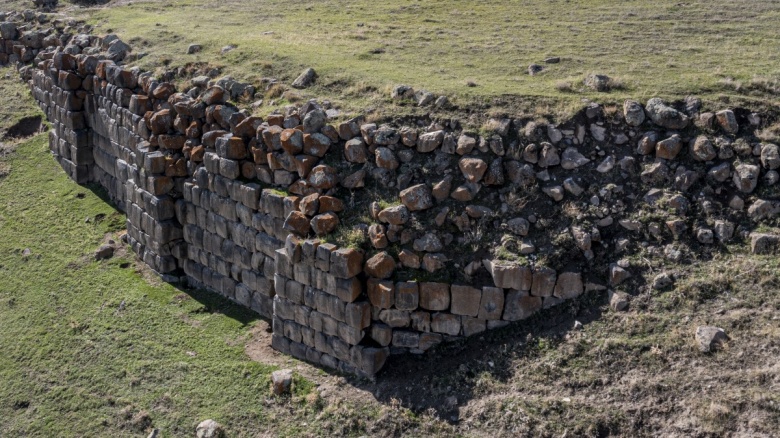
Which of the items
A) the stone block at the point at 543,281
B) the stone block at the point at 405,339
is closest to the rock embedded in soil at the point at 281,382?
the stone block at the point at 405,339

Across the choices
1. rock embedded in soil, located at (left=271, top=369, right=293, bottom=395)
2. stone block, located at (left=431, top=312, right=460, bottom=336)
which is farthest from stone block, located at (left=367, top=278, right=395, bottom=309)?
rock embedded in soil, located at (left=271, top=369, right=293, bottom=395)

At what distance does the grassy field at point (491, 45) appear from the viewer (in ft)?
51.0

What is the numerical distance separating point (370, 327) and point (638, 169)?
5.16 metres

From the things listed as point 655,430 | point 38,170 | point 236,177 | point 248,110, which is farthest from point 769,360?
point 38,170

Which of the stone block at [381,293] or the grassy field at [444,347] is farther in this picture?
the stone block at [381,293]

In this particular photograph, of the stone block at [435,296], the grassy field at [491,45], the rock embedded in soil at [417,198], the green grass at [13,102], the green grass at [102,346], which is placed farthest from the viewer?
the green grass at [13,102]

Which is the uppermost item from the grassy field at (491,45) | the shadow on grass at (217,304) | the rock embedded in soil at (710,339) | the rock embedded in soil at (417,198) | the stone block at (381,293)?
the grassy field at (491,45)

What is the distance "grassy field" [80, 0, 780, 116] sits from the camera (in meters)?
15.5

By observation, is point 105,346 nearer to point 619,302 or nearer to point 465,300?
point 465,300

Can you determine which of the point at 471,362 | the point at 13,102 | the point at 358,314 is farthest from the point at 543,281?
the point at 13,102

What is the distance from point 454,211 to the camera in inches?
536

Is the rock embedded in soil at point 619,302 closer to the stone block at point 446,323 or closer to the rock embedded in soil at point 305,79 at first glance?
the stone block at point 446,323

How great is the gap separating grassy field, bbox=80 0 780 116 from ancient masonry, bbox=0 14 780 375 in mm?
1179

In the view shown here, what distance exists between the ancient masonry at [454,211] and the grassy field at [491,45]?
1179mm
